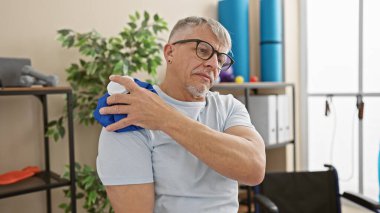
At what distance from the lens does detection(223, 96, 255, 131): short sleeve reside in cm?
119

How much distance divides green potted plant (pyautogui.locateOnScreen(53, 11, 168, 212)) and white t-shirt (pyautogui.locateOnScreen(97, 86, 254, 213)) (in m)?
1.07

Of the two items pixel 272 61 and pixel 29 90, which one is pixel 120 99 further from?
pixel 272 61

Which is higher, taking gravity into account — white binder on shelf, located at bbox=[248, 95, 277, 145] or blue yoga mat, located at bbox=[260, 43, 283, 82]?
blue yoga mat, located at bbox=[260, 43, 283, 82]

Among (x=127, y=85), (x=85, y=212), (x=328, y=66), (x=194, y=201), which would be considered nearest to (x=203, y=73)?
(x=127, y=85)

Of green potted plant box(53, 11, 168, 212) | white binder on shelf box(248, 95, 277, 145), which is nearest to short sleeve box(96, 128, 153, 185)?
green potted plant box(53, 11, 168, 212)

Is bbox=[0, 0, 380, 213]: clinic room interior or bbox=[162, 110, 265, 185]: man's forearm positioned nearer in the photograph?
bbox=[162, 110, 265, 185]: man's forearm

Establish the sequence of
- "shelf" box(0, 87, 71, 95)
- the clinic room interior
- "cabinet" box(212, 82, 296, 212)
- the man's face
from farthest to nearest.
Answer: "cabinet" box(212, 82, 296, 212), the clinic room interior, "shelf" box(0, 87, 71, 95), the man's face

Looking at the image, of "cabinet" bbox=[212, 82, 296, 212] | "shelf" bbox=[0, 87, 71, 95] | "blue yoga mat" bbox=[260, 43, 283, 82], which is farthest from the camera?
"blue yoga mat" bbox=[260, 43, 283, 82]

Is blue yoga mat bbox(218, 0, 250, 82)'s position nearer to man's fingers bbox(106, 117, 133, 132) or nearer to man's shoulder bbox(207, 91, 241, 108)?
man's shoulder bbox(207, 91, 241, 108)

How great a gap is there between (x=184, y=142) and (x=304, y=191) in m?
1.44

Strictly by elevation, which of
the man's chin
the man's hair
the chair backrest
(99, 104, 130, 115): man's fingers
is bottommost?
the chair backrest

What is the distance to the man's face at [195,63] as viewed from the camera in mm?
1148

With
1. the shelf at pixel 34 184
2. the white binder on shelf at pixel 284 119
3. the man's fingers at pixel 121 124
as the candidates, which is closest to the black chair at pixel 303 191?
the white binder on shelf at pixel 284 119

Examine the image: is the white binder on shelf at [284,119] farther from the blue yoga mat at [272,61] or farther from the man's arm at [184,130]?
the man's arm at [184,130]
